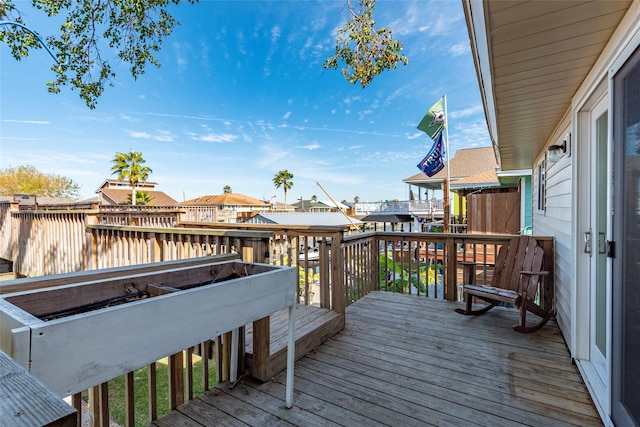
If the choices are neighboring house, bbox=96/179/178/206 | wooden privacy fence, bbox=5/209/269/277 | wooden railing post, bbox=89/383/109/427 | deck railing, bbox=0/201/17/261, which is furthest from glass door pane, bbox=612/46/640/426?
neighboring house, bbox=96/179/178/206

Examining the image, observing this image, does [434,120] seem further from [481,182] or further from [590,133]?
[590,133]

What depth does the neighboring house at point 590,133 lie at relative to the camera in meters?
1.43

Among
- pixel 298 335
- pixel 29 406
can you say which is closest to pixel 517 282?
pixel 298 335

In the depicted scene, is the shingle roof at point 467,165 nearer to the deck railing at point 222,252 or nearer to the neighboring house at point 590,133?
the deck railing at point 222,252

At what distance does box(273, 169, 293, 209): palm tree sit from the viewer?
1393 inches

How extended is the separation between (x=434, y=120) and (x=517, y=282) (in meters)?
6.01

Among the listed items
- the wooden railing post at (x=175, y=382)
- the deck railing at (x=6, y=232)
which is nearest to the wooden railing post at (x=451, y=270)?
the wooden railing post at (x=175, y=382)

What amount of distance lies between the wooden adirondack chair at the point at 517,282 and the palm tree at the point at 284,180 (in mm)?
32296

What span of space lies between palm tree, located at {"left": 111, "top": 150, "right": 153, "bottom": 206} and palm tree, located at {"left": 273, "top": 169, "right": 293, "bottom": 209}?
1493cm

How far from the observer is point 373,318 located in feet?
11.6

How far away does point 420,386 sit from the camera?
2.19m

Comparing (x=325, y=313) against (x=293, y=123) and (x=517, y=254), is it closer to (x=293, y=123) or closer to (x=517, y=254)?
(x=517, y=254)

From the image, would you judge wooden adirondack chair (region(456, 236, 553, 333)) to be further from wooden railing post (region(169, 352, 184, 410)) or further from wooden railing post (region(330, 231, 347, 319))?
wooden railing post (region(169, 352, 184, 410))

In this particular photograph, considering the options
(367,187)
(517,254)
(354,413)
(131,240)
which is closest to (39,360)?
(354,413)
